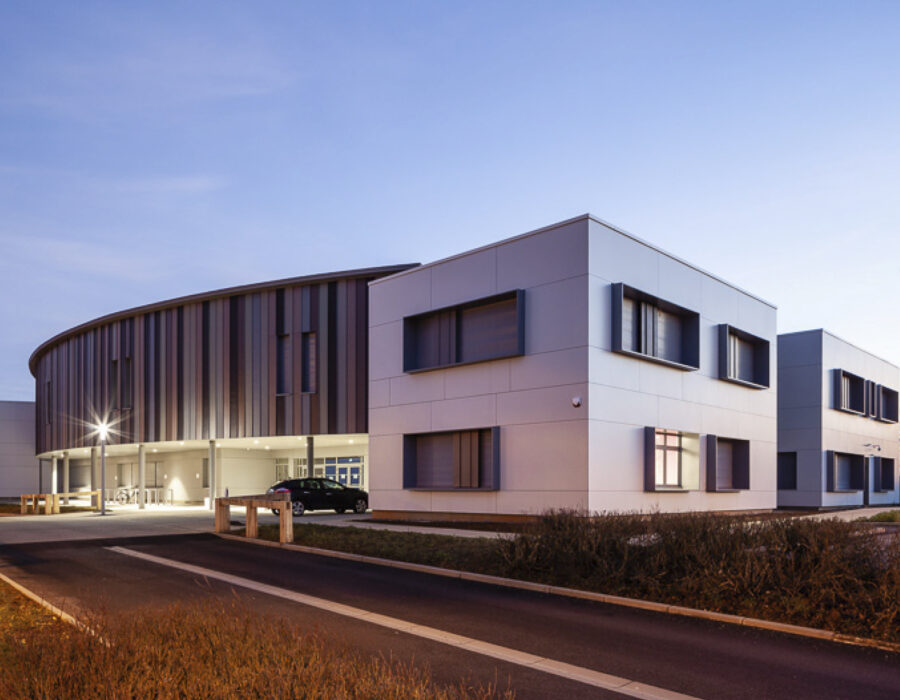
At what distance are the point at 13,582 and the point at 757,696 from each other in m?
11.3

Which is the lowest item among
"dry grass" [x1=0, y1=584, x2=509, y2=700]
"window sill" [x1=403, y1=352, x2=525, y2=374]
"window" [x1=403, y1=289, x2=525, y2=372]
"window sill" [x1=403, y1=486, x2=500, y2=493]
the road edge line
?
"window sill" [x1=403, y1=486, x2=500, y2=493]

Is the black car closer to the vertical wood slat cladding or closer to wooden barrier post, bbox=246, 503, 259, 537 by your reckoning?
the vertical wood slat cladding

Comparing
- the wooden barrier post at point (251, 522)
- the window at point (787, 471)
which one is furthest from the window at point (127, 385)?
the window at point (787, 471)

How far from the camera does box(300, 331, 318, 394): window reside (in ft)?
109

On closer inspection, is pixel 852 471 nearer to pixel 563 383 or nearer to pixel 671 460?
pixel 671 460

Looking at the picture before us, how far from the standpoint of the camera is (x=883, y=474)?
4259 centimetres

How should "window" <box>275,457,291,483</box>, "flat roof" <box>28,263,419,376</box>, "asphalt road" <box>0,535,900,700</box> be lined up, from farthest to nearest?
"window" <box>275,457,291,483</box>
"flat roof" <box>28,263,419,376</box>
"asphalt road" <box>0,535,900,700</box>

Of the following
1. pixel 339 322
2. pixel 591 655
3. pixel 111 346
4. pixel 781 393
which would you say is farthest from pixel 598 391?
pixel 111 346

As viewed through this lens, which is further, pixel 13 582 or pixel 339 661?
pixel 13 582

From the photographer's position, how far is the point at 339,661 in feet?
17.1

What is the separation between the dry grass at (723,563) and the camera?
868cm

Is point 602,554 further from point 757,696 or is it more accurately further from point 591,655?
point 757,696

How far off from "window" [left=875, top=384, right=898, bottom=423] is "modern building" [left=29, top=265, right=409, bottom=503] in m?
28.8

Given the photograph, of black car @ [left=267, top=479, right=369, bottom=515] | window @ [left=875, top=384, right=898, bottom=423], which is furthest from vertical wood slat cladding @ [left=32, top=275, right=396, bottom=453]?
window @ [left=875, top=384, right=898, bottom=423]
